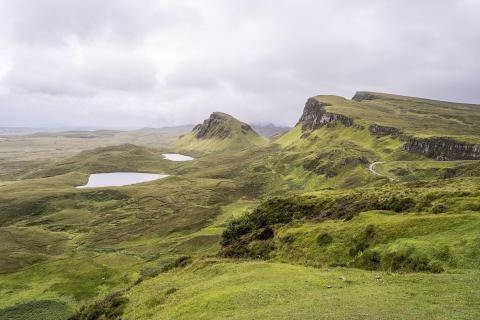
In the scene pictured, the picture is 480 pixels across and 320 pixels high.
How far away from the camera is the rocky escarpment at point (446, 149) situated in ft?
578

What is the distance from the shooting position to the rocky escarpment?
578 feet

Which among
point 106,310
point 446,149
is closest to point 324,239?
point 106,310

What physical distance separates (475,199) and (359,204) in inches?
693

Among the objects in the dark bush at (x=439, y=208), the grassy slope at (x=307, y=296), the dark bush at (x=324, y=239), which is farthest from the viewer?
the dark bush at (x=324, y=239)

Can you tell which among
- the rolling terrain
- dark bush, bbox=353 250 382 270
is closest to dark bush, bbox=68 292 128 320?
the rolling terrain

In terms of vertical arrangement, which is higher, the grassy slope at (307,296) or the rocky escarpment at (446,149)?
the rocky escarpment at (446,149)

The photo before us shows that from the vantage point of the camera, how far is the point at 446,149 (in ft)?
613

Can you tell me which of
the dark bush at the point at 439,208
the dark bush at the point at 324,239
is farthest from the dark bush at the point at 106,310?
the dark bush at the point at 439,208

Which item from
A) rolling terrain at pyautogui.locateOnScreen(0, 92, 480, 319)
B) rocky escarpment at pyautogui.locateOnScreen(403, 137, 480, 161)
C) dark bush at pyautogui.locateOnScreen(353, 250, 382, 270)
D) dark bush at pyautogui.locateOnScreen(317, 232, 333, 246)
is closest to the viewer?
rolling terrain at pyautogui.locateOnScreen(0, 92, 480, 319)

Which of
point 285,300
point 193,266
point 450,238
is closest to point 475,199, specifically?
point 450,238

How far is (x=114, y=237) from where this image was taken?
140 metres

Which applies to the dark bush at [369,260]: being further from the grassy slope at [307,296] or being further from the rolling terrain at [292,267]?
the grassy slope at [307,296]

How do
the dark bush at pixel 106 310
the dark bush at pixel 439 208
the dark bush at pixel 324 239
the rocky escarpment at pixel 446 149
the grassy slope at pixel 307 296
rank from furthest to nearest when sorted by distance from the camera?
the rocky escarpment at pixel 446 149
the dark bush at pixel 324 239
the dark bush at pixel 439 208
the dark bush at pixel 106 310
the grassy slope at pixel 307 296

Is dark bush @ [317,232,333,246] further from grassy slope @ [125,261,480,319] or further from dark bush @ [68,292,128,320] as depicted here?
dark bush @ [68,292,128,320]
